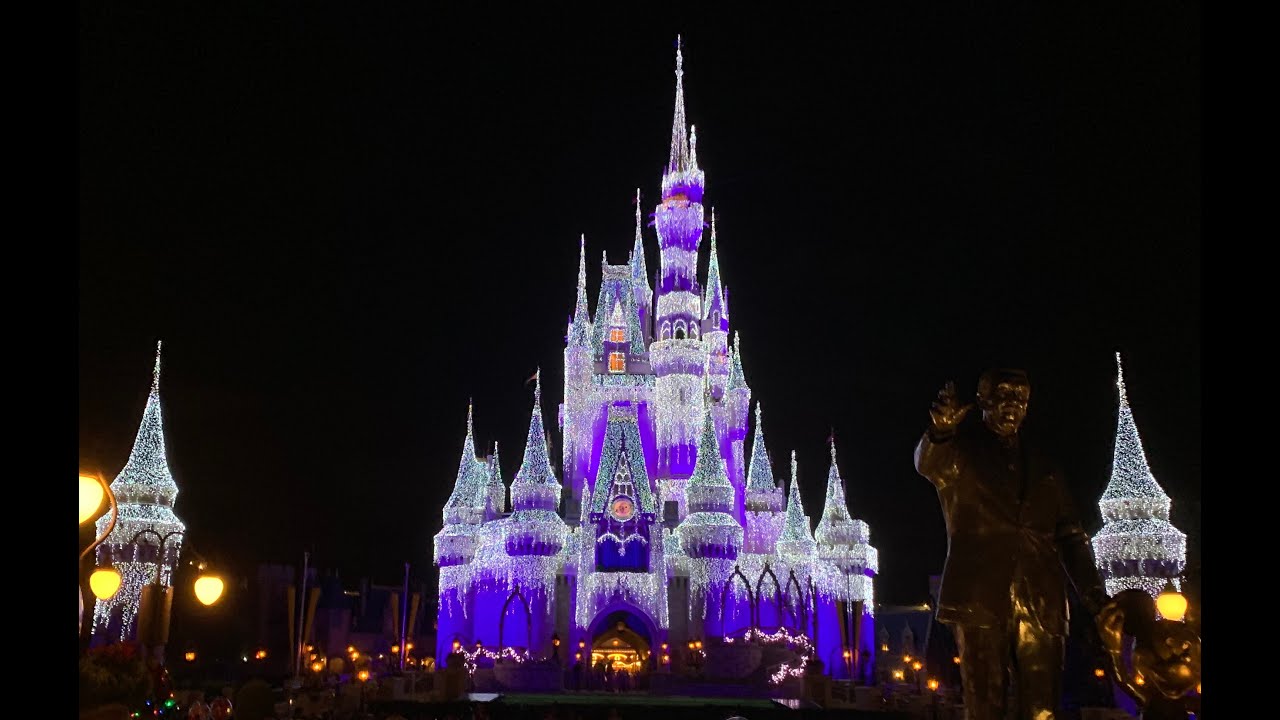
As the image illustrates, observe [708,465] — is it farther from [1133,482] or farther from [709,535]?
[1133,482]

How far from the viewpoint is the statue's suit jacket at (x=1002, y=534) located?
6.12 metres

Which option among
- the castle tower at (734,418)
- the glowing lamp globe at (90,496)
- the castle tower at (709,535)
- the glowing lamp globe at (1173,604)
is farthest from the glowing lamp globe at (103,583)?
the castle tower at (734,418)

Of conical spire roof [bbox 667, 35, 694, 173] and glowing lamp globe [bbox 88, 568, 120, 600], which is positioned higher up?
conical spire roof [bbox 667, 35, 694, 173]

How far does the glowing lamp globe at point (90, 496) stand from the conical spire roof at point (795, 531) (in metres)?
43.4

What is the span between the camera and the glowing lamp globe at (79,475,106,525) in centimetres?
620

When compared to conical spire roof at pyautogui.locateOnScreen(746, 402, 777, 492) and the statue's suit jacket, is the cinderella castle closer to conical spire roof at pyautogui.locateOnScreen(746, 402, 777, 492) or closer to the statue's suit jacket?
conical spire roof at pyautogui.locateOnScreen(746, 402, 777, 492)

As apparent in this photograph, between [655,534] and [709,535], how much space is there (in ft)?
8.03

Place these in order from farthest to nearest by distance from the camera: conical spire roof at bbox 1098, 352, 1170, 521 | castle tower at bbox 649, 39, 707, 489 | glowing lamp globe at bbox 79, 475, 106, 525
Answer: castle tower at bbox 649, 39, 707, 489 < conical spire roof at bbox 1098, 352, 1170, 521 < glowing lamp globe at bbox 79, 475, 106, 525

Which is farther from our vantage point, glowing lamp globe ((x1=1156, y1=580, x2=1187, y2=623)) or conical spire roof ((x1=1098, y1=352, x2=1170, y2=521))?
conical spire roof ((x1=1098, y1=352, x2=1170, y2=521))

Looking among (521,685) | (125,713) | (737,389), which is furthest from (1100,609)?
(737,389)

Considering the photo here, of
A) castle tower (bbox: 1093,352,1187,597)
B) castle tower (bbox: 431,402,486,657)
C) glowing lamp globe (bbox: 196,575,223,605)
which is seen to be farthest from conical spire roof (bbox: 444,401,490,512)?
glowing lamp globe (bbox: 196,575,223,605)

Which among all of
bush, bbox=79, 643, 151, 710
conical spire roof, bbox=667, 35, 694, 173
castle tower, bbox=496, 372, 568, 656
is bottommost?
castle tower, bbox=496, 372, 568, 656

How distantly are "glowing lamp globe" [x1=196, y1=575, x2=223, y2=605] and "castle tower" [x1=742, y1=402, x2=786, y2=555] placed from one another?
4097 centimetres

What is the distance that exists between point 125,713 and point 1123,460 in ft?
111
